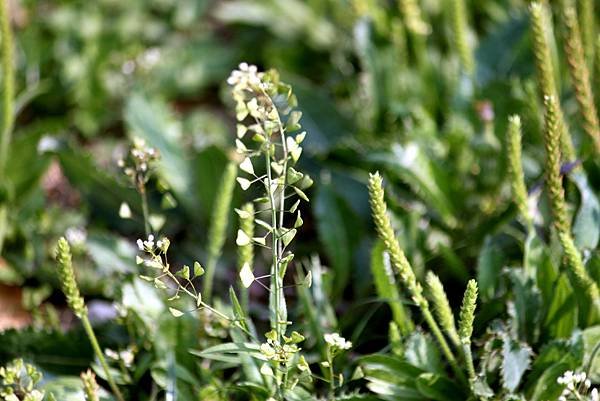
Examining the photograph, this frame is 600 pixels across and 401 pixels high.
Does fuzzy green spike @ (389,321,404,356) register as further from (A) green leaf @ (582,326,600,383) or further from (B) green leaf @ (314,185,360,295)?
(B) green leaf @ (314,185,360,295)

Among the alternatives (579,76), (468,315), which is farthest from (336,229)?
(468,315)

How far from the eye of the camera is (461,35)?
87.5 inches

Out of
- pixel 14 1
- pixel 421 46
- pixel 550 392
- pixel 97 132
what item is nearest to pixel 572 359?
pixel 550 392

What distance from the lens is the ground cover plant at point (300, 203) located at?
148cm

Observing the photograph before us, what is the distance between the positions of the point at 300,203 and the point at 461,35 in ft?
1.97

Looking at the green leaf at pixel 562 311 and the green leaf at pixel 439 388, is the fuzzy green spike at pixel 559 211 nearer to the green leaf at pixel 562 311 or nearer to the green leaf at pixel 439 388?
the green leaf at pixel 562 311

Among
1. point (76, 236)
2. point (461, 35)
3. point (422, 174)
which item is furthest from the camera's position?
point (461, 35)

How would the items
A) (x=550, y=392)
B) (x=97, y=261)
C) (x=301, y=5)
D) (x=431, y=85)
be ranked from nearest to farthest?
1. (x=550, y=392)
2. (x=97, y=261)
3. (x=431, y=85)
4. (x=301, y=5)

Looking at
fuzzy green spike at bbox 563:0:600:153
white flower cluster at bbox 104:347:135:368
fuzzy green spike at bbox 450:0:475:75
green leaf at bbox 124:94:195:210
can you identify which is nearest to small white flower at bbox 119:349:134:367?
white flower cluster at bbox 104:347:135:368

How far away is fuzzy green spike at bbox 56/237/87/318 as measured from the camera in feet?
4.38

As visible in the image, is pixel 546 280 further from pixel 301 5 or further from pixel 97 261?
pixel 301 5

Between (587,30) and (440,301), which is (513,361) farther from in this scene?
(587,30)

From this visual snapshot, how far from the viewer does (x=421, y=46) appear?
242 centimetres

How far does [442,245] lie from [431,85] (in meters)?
0.72
